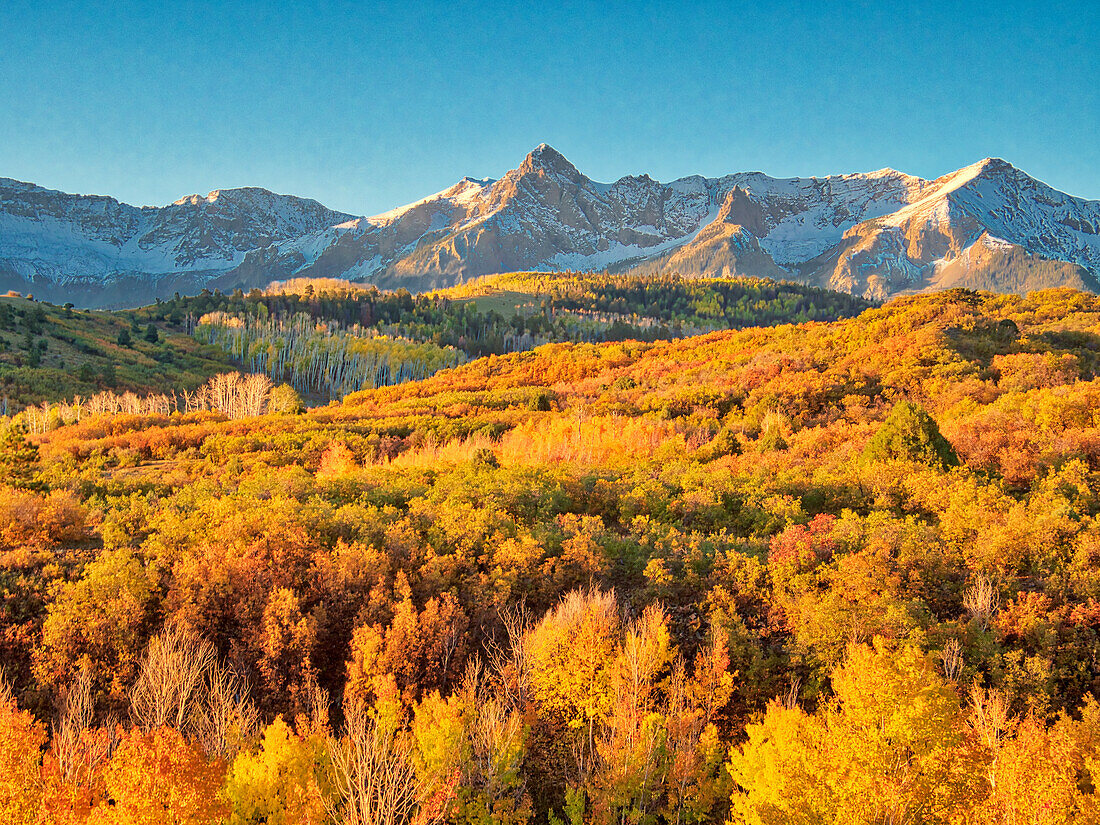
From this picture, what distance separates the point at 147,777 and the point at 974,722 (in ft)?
37.4

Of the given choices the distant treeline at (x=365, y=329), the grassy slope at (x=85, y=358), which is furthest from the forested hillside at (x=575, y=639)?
the distant treeline at (x=365, y=329)

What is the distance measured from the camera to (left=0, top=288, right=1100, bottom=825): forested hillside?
802 centimetres

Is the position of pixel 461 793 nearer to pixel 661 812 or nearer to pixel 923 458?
pixel 661 812

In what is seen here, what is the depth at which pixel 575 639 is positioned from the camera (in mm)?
10922

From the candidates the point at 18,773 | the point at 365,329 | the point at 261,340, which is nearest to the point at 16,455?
the point at 18,773

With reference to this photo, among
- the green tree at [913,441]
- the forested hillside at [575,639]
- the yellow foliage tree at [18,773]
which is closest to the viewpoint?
the yellow foliage tree at [18,773]

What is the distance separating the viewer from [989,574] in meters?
11.9

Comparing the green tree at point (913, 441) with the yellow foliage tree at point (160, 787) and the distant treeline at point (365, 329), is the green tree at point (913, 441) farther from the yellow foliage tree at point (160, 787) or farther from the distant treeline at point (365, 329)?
the distant treeline at point (365, 329)

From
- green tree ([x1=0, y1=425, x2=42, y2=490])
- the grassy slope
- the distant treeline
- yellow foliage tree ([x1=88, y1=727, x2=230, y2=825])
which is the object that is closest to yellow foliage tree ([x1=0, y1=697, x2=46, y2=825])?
yellow foliage tree ([x1=88, y1=727, x2=230, y2=825])

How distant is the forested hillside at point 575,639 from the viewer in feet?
26.3

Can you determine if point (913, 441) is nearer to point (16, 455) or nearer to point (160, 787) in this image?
point (160, 787)

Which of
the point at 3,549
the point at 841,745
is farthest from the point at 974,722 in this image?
the point at 3,549

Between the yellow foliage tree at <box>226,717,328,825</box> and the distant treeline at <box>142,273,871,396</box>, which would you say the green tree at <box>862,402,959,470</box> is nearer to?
the yellow foliage tree at <box>226,717,328,825</box>

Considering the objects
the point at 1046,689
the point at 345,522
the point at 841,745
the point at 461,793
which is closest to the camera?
the point at 841,745
